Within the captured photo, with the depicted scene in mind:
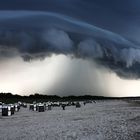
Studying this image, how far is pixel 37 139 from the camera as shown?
2705cm

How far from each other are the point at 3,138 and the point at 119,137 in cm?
838

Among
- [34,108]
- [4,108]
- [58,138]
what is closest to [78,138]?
[58,138]

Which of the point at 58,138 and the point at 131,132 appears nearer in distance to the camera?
the point at 58,138

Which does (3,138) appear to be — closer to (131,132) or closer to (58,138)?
(58,138)

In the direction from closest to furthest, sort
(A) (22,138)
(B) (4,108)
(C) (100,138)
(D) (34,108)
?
(C) (100,138) < (A) (22,138) < (B) (4,108) < (D) (34,108)

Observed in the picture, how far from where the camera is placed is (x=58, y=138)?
27.1m

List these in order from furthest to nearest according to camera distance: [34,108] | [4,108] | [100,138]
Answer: [34,108], [4,108], [100,138]

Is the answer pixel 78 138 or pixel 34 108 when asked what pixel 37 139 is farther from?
pixel 34 108

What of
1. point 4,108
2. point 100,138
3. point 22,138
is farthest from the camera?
point 4,108

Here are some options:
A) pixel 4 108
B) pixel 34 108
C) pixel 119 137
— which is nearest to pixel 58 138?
pixel 119 137

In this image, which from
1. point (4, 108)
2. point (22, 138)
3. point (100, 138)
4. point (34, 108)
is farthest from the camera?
point (34, 108)

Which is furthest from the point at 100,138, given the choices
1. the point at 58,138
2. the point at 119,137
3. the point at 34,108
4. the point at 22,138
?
the point at 34,108

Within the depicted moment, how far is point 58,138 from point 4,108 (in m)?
44.9

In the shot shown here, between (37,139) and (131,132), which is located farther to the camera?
(131,132)
